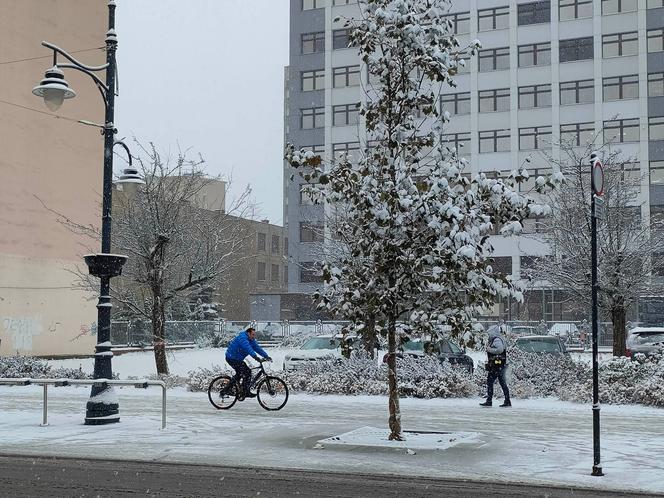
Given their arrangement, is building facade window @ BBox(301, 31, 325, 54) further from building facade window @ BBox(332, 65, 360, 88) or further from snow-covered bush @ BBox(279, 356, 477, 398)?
snow-covered bush @ BBox(279, 356, 477, 398)

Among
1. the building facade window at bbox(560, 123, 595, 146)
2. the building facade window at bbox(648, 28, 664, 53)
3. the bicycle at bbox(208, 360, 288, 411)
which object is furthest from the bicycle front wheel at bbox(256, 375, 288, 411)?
the building facade window at bbox(648, 28, 664, 53)

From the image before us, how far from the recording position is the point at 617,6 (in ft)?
193

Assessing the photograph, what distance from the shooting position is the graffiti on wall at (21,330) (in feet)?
112

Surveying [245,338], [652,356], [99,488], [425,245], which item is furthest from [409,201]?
[652,356]

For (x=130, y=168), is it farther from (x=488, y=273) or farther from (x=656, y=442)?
(x=656, y=442)

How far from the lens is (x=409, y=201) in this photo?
11.1 metres

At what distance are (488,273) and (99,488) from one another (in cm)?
581

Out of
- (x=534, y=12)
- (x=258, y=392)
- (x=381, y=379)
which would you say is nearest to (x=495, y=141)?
(x=534, y=12)

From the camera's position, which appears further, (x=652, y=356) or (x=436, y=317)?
(x=652, y=356)

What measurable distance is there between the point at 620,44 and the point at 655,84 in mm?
3711

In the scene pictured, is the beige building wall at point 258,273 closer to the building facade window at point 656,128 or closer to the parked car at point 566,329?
the building facade window at point 656,128

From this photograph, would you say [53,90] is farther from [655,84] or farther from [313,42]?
[313,42]

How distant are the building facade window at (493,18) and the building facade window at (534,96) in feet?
16.4

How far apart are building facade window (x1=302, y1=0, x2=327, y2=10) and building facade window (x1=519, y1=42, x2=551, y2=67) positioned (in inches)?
653
